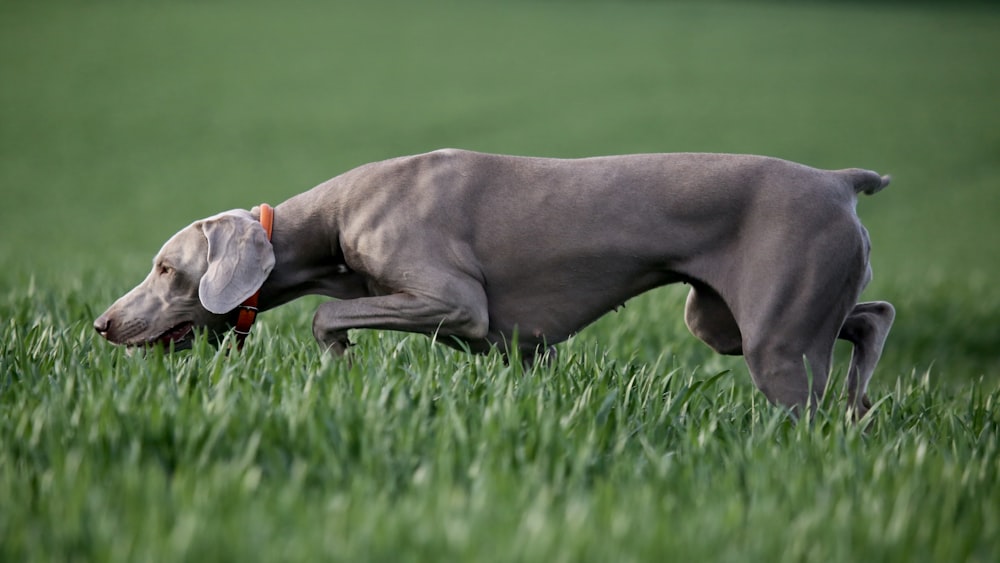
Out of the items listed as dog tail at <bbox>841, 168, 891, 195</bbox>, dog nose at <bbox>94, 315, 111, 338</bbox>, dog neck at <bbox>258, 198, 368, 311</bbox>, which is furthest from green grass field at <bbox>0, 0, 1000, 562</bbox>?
dog tail at <bbox>841, 168, 891, 195</bbox>

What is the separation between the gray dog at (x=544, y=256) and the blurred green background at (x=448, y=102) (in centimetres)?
661

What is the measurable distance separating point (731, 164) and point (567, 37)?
30.4 metres

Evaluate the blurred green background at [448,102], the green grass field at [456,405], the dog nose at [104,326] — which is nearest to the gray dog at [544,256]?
the dog nose at [104,326]

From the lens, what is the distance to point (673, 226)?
14.5 ft

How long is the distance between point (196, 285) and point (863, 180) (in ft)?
9.55

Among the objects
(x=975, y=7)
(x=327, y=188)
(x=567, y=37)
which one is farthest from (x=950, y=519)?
(x=975, y=7)

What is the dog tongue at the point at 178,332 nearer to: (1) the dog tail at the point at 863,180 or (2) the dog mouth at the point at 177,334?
(2) the dog mouth at the point at 177,334

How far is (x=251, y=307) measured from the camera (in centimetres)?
455

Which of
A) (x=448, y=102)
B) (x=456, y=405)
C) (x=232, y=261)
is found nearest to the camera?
(x=456, y=405)

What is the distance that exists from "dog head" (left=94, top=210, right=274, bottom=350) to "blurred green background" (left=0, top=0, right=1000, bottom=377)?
650cm

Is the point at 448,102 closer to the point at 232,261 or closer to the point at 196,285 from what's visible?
the point at 196,285

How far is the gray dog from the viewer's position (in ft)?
14.0

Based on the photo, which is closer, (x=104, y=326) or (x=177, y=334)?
(x=104, y=326)

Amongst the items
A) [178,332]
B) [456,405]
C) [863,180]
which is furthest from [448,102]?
[456,405]
